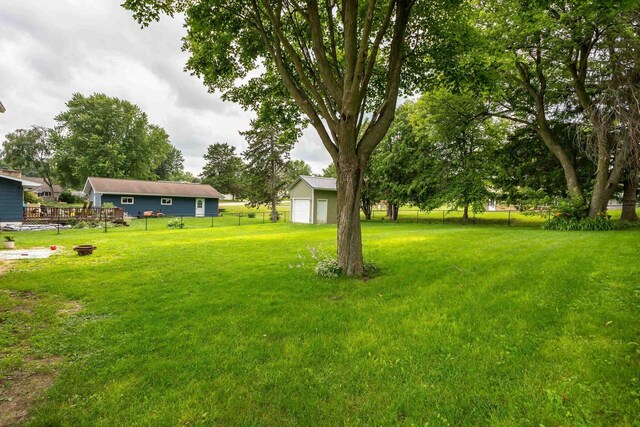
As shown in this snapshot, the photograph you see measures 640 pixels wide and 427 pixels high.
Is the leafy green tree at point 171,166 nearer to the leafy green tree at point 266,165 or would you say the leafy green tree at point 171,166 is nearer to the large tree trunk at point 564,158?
the leafy green tree at point 266,165

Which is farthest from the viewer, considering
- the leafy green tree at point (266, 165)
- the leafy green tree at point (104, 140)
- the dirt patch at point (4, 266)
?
the leafy green tree at point (104, 140)

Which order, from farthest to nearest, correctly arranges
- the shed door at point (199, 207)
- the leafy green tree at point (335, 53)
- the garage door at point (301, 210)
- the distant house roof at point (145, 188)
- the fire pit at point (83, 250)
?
the shed door at point (199, 207), the distant house roof at point (145, 188), the garage door at point (301, 210), the fire pit at point (83, 250), the leafy green tree at point (335, 53)

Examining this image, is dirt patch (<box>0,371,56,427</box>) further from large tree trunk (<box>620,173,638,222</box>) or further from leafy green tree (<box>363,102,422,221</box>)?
large tree trunk (<box>620,173,638,222</box>)

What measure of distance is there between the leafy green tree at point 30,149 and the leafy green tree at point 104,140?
19961 mm

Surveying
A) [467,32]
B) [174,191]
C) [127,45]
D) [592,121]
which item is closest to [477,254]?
[467,32]

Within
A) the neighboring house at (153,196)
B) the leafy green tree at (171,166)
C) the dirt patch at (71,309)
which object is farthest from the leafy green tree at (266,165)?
the leafy green tree at (171,166)

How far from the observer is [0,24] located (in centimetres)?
973

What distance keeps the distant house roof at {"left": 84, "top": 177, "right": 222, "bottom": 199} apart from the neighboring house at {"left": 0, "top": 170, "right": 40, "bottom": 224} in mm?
8396

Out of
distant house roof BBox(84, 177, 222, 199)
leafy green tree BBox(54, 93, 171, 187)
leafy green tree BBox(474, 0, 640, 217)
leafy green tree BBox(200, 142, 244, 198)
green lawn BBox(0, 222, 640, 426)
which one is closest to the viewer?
green lawn BBox(0, 222, 640, 426)

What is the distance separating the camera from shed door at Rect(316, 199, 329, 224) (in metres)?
23.9

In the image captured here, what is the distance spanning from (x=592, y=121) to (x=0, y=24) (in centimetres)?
2204

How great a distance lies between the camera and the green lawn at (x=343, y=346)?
2.48 m

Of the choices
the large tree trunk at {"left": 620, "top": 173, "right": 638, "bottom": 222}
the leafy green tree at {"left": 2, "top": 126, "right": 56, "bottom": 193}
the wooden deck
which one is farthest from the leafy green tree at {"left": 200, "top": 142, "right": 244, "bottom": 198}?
the large tree trunk at {"left": 620, "top": 173, "right": 638, "bottom": 222}

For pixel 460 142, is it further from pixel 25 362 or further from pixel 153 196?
pixel 153 196
